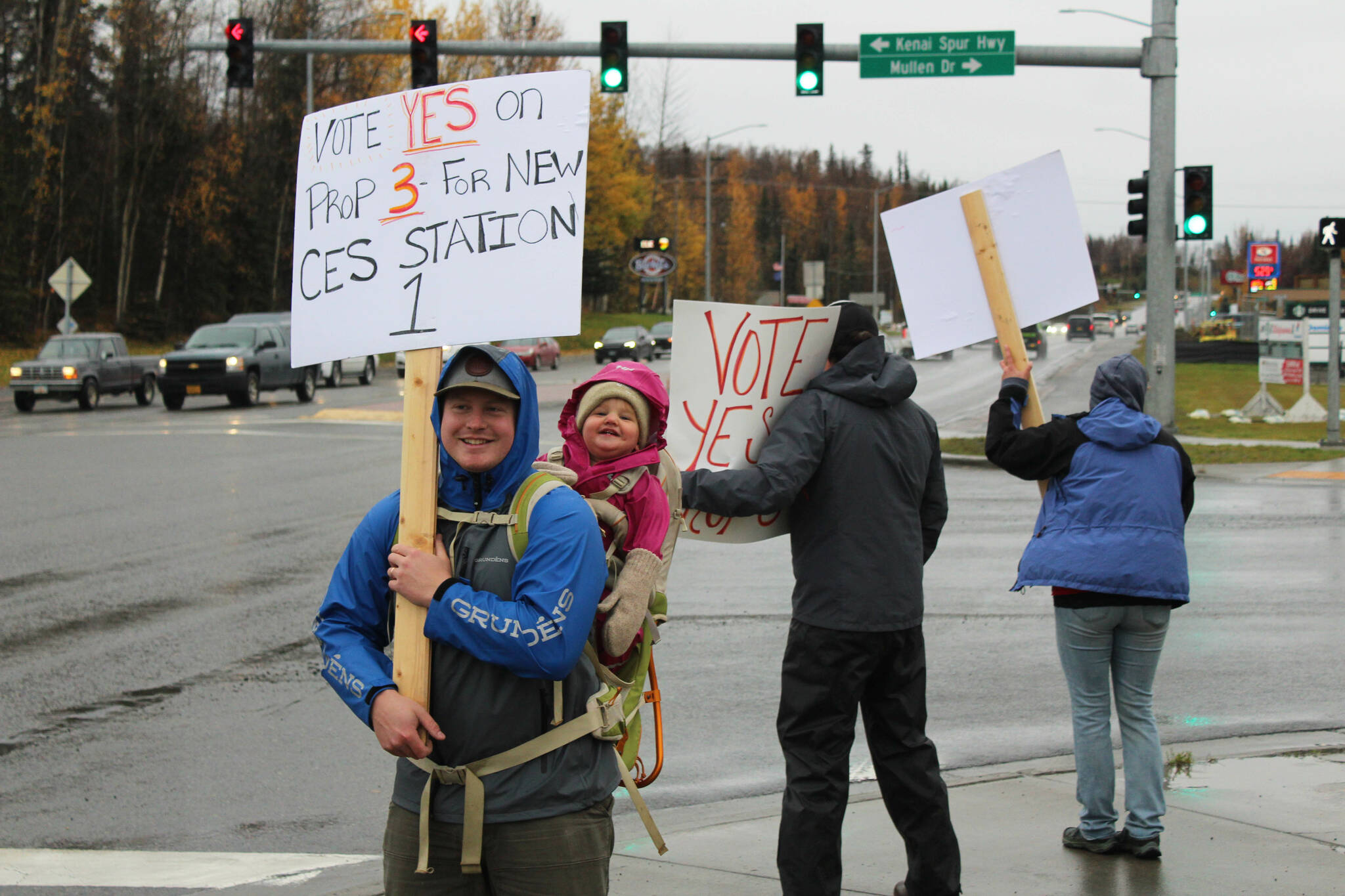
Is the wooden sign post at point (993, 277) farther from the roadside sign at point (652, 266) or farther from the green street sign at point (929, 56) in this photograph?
the roadside sign at point (652, 266)

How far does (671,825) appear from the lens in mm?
5223

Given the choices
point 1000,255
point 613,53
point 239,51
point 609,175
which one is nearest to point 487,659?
point 1000,255

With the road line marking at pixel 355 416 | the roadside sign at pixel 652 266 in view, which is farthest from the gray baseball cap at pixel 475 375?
the roadside sign at pixel 652 266

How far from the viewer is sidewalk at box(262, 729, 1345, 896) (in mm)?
4473

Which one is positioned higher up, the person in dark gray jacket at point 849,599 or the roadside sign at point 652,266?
the roadside sign at point 652,266

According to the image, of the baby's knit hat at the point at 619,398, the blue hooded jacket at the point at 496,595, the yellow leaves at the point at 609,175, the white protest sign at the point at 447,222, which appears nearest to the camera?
the blue hooded jacket at the point at 496,595

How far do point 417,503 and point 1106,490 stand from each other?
280 cm

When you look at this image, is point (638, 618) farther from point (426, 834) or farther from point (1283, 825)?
point (1283, 825)

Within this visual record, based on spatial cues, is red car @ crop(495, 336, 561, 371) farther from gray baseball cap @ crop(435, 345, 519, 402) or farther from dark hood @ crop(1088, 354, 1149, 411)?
gray baseball cap @ crop(435, 345, 519, 402)

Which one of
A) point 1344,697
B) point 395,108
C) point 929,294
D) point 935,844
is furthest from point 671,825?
point 1344,697

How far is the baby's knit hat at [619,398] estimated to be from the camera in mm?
3410

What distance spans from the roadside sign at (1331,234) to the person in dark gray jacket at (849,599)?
17369 mm

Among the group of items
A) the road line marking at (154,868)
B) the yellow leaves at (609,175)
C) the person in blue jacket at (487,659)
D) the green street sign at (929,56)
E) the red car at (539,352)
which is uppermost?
the yellow leaves at (609,175)

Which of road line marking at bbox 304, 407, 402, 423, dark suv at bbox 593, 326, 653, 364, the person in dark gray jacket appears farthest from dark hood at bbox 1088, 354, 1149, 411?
dark suv at bbox 593, 326, 653, 364
